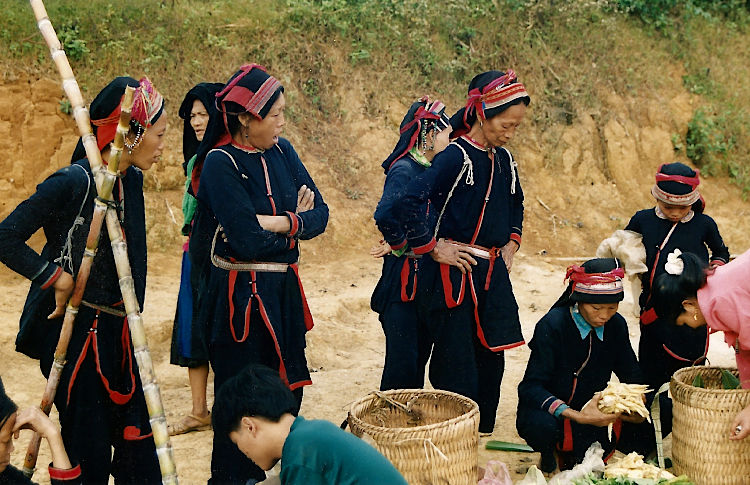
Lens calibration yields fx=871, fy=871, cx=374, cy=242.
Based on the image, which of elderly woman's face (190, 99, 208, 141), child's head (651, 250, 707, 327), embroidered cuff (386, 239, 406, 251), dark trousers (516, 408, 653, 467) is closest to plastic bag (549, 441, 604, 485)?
dark trousers (516, 408, 653, 467)

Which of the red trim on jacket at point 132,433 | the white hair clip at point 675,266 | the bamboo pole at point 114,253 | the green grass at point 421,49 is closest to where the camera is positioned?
the bamboo pole at point 114,253

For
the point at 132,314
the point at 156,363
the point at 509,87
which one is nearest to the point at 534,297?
the point at 156,363

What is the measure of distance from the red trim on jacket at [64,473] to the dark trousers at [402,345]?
1931 millimetres

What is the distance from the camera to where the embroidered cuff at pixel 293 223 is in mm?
4181

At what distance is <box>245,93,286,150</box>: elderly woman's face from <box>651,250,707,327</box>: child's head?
212 centimetres

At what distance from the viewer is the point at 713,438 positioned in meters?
4.30

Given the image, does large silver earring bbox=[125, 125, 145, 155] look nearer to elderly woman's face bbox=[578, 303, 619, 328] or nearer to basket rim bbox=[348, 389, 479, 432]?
basket rim bbox=[348, 389, 479, 432]

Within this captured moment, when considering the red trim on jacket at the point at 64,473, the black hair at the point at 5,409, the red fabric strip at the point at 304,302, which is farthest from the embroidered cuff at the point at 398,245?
the black hair at the point at 5,409

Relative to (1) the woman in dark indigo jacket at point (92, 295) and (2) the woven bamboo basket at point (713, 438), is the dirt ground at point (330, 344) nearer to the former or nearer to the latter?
(2) the woven bamboo basket at point (713, 438)

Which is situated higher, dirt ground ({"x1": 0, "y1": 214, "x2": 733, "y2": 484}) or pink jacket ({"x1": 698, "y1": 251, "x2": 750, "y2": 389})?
pink jacket ({"x1": 698, "y1": 251, "x2": 750, "y2": 389})

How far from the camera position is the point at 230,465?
4.15 m

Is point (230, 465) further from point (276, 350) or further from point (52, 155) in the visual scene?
point (52, 155)

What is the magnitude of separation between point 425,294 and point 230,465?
1.39 meters

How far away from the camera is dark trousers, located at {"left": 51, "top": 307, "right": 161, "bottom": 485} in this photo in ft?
11.7
